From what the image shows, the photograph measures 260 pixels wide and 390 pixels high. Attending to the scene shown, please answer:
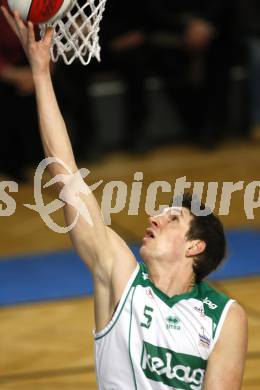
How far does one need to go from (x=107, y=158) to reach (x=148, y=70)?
42.7 inches

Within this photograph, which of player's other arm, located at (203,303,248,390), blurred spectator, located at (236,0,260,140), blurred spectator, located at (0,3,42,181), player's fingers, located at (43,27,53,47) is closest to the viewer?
player's other arm, located at (203,303,248,390)

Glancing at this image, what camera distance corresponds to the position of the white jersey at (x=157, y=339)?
4641mm

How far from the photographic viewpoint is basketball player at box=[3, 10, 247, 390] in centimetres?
464

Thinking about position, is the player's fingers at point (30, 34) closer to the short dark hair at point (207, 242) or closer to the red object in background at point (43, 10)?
the red object in background at point (43, 10)

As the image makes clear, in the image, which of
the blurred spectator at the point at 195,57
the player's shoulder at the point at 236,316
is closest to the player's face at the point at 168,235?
the player's shoulder at the point at 236,316

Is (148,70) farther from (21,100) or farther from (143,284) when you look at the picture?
(143,284)

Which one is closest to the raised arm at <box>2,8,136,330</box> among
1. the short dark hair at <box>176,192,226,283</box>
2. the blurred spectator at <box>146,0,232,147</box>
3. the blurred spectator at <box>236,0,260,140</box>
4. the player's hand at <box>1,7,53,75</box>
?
the player's hand at <box>1,7,53,75</box>

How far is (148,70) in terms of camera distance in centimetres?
1190

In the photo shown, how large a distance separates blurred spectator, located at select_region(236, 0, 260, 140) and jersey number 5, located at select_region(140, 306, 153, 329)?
8.03m

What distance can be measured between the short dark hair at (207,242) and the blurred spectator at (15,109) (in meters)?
6.03

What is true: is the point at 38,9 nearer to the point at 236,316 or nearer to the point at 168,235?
the point at 168,235

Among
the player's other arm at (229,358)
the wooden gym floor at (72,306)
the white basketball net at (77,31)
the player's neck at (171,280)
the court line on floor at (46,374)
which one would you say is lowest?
the wooden gym floor at (72,306)

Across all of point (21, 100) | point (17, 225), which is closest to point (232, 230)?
point (17, 225)

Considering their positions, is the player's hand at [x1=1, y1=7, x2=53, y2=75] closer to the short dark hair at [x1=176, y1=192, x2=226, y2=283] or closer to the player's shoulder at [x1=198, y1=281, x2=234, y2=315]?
the short dark hair at [x1=176, y1=192, x2=226, y2=283]
